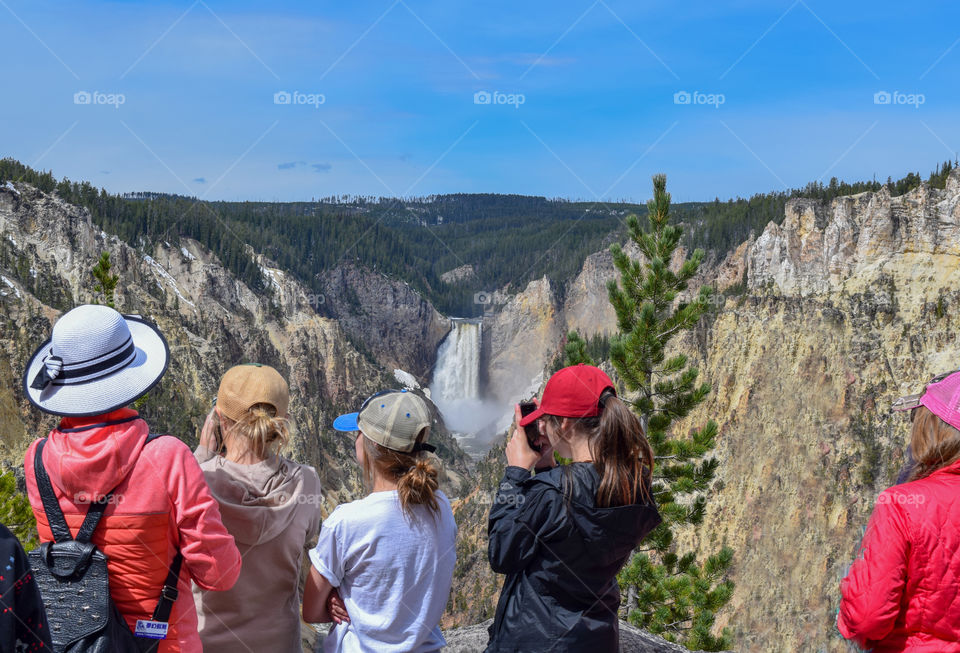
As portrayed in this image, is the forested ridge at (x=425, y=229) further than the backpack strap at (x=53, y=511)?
Yes

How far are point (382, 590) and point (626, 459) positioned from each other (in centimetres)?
121

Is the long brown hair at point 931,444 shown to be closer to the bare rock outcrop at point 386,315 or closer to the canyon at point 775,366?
the canyon at point 775,366

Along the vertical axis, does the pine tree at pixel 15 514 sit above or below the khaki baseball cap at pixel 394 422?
below

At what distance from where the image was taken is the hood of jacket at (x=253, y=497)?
10.5ft

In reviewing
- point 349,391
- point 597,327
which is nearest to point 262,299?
point 349,391

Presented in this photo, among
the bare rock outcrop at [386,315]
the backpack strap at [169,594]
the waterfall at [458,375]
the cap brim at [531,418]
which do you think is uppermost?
the bare rock outcrop at [386,315]

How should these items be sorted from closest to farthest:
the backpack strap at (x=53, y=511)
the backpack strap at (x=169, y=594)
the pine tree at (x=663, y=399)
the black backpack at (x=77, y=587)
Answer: the black backpack at (x=77, y=587) < the backpack strap at (x=53, y=511) < the backpack strap at (x=169, y=594) < the pine tree at (x=663, y=399)

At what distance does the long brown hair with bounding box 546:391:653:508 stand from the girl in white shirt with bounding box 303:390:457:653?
73 cm

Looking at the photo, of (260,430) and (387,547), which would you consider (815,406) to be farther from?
(260,430)

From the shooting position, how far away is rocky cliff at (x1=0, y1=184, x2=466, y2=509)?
2762cm

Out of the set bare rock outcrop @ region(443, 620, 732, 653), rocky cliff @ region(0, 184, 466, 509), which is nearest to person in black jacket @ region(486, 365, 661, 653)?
bare rock outcrop @ region(443, 620, 732, 653)

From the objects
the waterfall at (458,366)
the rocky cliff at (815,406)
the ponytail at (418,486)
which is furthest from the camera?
the waterfall at (458,366)

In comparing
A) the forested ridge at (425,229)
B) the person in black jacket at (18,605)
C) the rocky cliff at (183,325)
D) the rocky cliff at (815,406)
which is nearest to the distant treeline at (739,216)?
the forested ridge at (425,229)

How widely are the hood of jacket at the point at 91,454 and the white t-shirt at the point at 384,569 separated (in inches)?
33.2
